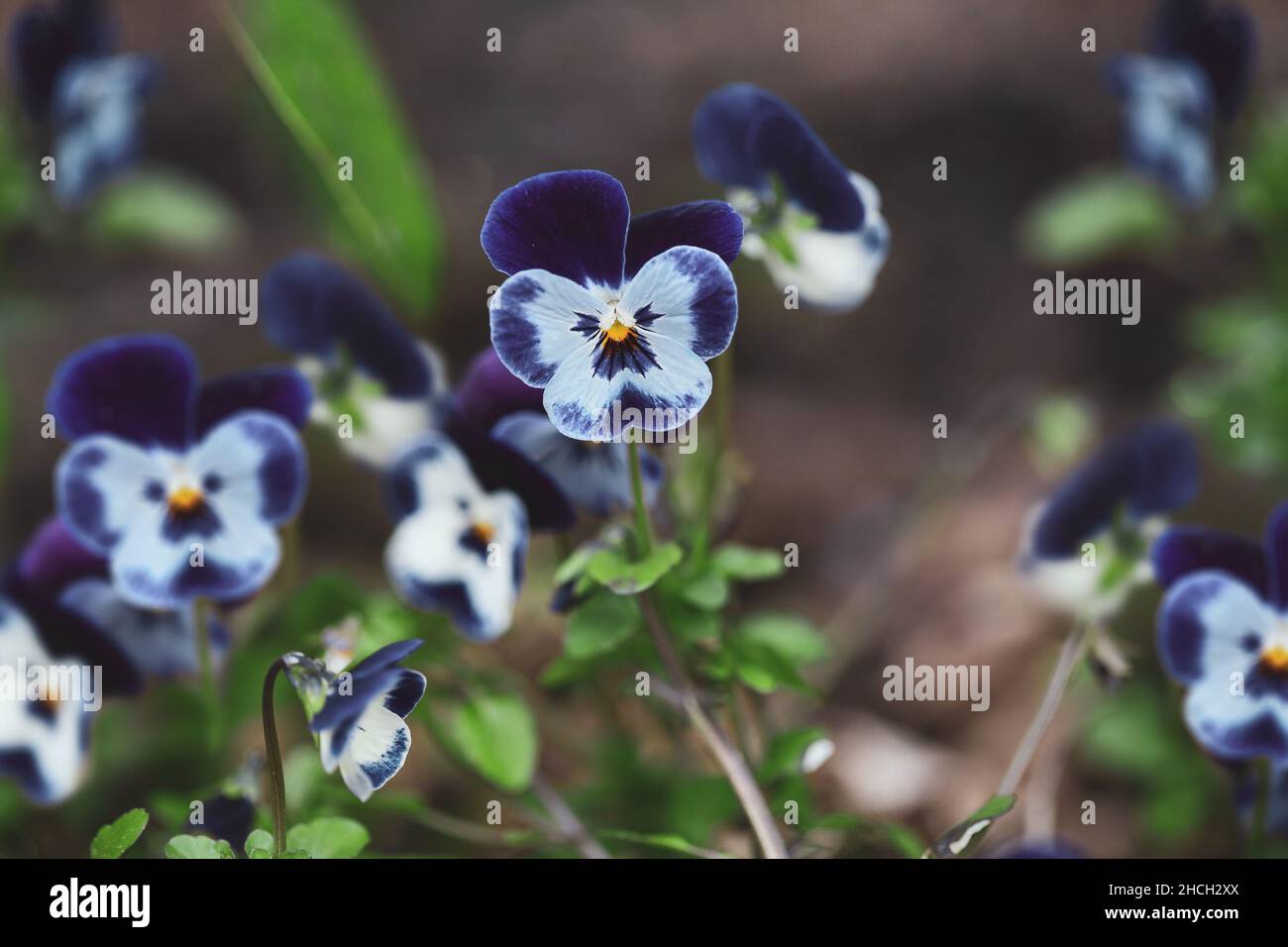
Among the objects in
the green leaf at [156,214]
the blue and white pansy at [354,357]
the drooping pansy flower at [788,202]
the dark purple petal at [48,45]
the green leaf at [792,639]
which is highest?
the dark purple petal at [48,45]

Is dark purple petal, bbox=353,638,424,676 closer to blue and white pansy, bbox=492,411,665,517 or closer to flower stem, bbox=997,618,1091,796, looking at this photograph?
blue and white pansy, bbox=492,411,665,517

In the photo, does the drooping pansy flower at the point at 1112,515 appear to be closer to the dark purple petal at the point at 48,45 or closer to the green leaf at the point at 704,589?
the green leaf at the point at 704,589

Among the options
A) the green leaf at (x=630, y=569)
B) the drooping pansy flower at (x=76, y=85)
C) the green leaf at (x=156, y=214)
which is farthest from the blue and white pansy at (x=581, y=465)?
the green leaf at (x=156, y=214)

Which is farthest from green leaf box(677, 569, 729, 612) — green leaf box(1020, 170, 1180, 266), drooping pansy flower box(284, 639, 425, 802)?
green leaf box(1020, 170, 1180, 266)
